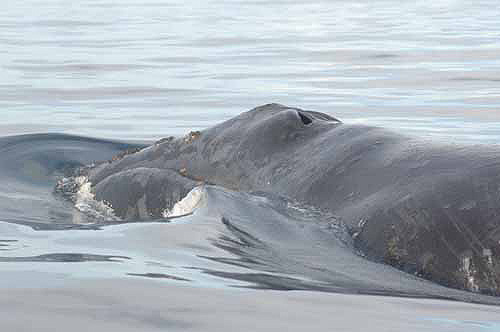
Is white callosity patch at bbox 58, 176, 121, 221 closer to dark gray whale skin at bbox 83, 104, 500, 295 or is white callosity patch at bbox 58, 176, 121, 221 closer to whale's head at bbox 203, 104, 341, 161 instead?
dark gray whale skin at bbox 83, 104, 500, 295

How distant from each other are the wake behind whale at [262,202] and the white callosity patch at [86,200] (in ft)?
0.09

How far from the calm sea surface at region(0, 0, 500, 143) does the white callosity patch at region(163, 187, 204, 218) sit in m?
1.70

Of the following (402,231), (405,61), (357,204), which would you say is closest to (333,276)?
(402,231)

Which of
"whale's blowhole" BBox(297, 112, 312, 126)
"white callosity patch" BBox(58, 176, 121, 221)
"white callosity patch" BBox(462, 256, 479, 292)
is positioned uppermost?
"whale's blowhole" BBox(297, 112, 312, 126)

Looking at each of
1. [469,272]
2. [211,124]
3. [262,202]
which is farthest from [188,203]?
[211,124]

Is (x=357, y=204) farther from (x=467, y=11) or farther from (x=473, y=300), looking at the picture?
(x=467, y=11)

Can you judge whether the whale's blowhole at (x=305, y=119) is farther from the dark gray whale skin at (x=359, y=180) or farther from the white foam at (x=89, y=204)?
the white foam at (x=89, y=204)

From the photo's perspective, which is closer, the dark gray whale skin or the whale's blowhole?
the dark gray whale skin

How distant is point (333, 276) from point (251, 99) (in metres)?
10.8

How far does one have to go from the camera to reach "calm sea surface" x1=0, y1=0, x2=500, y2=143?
13.4 m

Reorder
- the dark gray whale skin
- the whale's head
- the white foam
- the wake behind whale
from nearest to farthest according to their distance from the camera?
the wake behind whale < the dark gray whale skin < the whale's head < the white foam

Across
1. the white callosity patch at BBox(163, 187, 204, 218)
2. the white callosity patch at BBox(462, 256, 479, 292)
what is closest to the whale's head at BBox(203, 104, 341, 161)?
the white callosity patch at BBox(163, 187, 204, 218)

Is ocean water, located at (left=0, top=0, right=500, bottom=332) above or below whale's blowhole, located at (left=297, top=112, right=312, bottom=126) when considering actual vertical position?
below

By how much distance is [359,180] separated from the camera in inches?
217
